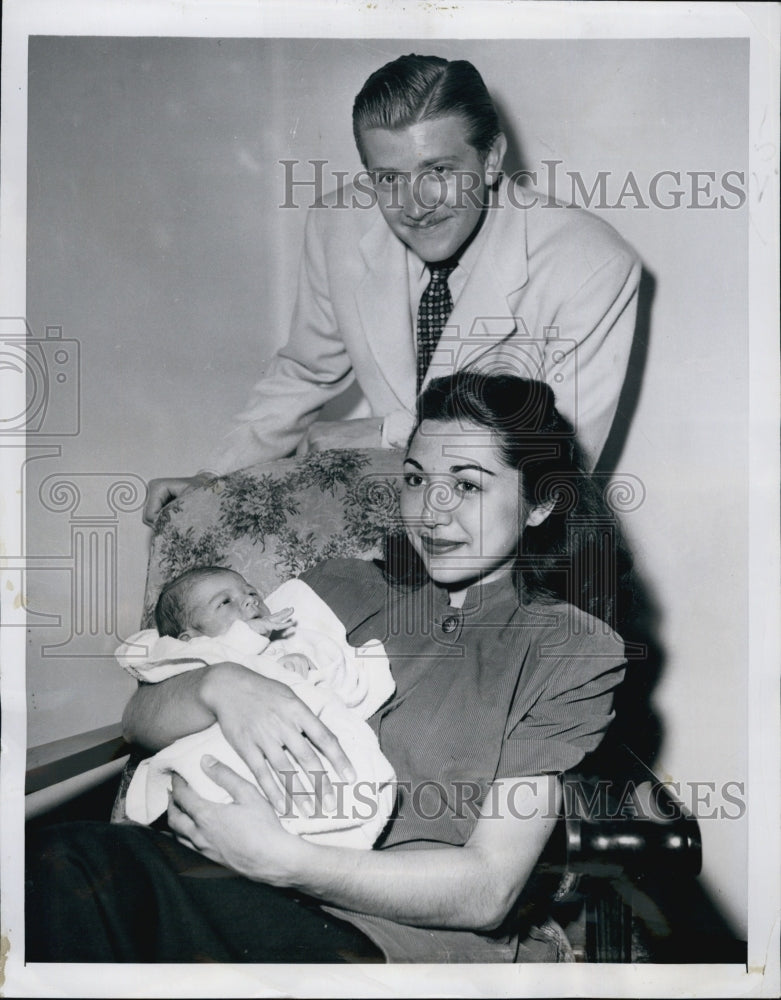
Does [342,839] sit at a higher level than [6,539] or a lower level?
lower

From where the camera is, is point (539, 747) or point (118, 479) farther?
point (118, 479)

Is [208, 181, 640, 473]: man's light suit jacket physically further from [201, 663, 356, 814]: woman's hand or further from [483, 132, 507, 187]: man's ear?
[201, 663, 356, 814]: woman's hand

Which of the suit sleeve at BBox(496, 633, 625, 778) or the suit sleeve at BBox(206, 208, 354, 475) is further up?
the suit sleeve at BBox(206, 208, 354, 475)

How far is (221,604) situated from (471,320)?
50 cm

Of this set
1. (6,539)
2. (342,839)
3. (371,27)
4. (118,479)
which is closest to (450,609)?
(342,839)

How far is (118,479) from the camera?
1312 mm

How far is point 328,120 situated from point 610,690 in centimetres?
86

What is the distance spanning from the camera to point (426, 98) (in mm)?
1269

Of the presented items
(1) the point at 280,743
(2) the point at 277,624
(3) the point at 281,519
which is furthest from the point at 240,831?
(3) the point at 281,519

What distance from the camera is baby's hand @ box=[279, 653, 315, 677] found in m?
1.20

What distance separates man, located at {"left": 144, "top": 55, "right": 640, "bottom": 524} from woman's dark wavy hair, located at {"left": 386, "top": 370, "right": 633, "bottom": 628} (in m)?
0.03

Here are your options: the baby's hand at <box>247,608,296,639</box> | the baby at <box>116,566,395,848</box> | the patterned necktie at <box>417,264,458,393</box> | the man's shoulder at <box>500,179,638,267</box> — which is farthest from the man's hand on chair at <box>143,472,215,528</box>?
the man's shoulder at <box>500,179,638,267</box>

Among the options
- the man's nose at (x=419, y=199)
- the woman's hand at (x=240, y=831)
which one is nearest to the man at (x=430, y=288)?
the man's nose at (x=419, y=199)

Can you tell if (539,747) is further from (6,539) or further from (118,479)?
(6,539)
